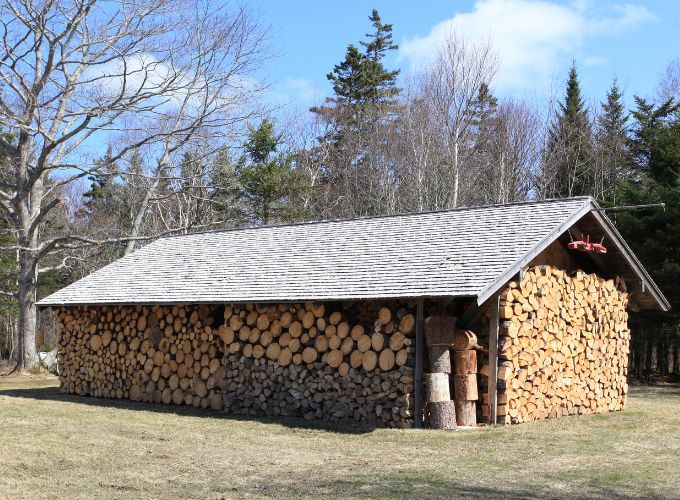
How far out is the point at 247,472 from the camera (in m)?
9.02

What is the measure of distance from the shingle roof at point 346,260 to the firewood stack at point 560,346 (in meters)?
0.84

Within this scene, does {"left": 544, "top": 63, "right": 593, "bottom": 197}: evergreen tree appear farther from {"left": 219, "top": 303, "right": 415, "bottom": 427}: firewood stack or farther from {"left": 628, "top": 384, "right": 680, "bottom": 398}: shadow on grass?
{"left": 219, "top": 303, "right": 415, "bottom": 427}: firewood stack

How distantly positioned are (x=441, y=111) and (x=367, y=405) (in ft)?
68.0

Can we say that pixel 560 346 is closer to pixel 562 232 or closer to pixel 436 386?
pixel 562 232

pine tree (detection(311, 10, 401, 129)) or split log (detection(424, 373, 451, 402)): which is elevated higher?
pine tree (detection(311, 10, 401, 129))

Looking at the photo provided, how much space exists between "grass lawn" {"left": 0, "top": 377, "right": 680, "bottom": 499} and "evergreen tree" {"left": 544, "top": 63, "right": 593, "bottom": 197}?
2370cm

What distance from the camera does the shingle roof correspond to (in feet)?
42.3

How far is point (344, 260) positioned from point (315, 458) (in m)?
5.28

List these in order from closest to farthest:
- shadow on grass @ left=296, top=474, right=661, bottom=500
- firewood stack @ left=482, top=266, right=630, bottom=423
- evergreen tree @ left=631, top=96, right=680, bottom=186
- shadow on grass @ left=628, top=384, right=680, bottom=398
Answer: shadow on grass @ left=296, top=474, right=661, bottom=500
firewood stack @ left=482, top=266, right=630, bottom=423
shadow on grass @ left=628, top=384, right=680, bottom=398
evergreen tree @ left=631, top=96, right=680, bottom=186

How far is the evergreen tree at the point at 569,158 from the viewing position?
37.1 metres

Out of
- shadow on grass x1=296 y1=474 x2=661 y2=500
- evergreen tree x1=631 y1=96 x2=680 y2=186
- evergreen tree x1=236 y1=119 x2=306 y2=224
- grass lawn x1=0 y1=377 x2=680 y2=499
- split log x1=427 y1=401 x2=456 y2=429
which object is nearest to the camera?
shadow on grass x1=296 y1=474 x2=661 y2=500

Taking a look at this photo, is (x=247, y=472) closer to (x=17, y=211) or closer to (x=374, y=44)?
(x=17, y=211)

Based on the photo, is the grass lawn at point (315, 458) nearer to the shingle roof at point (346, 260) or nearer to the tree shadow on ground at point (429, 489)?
the tree shadow on ground at point (429, 489)

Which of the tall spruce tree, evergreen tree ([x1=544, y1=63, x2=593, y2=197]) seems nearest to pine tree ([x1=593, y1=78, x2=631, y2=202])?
evergreen tree ([x1=544, y1=63, x2=593, y2=197])
